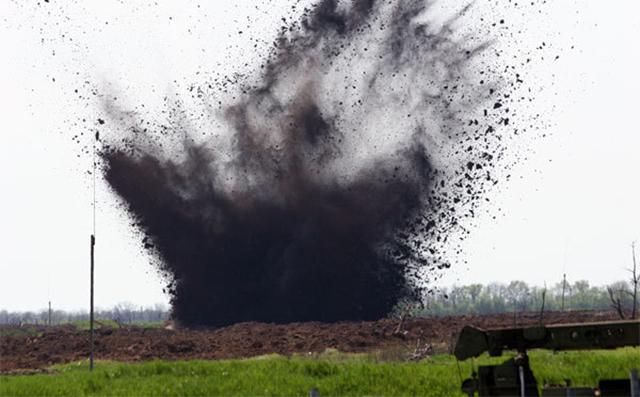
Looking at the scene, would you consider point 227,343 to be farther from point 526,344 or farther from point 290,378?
point 526,344

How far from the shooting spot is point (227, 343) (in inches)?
1932

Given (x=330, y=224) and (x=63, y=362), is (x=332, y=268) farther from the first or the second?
(x=63, y=362)

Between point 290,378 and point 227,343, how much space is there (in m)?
21.6

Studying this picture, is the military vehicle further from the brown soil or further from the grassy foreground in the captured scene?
the brown soil

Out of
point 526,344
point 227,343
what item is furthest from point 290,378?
point 227,343

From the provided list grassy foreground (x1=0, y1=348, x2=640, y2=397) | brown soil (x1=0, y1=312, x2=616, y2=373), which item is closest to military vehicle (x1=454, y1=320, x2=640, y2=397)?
grassy foreground (x1=0, y1=348, x2=640, y2=397)

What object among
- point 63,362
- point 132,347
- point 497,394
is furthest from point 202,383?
point 132,347

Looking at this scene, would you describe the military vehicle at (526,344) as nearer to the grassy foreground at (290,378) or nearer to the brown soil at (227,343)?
the grassy foreground at (290,378)

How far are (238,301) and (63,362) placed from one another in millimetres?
27392

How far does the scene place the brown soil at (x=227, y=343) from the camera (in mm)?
45562

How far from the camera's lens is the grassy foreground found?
25.7m

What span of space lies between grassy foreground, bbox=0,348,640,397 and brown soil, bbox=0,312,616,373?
11.8 m

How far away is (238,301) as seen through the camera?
233 feet

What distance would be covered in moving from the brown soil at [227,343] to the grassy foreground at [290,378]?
1176cm
